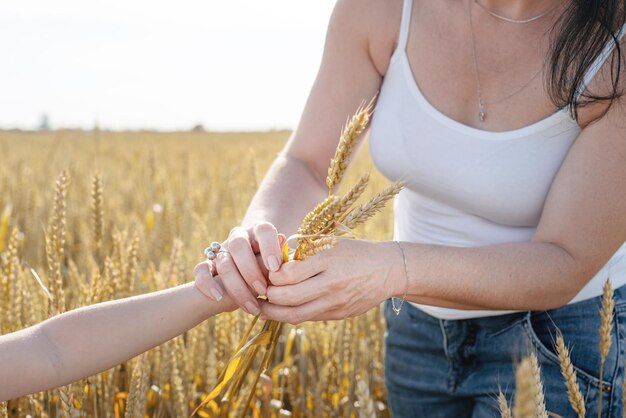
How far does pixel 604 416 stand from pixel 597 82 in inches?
26.9

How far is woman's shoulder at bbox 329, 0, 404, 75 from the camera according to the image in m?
1.63

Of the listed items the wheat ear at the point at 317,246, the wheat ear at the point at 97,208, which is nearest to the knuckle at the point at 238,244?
the wheat ear at the point at 317,246

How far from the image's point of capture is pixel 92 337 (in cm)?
107

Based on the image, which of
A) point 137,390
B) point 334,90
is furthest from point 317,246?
point 334,90

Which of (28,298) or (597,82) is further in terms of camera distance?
(28,298)

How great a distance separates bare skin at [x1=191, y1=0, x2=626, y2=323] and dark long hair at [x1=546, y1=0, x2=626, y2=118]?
0.03 metres

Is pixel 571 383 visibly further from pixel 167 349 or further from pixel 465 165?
pixel 167 349

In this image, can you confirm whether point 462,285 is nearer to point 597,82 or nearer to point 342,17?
point 597,82

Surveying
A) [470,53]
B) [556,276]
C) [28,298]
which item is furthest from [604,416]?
[28,298]

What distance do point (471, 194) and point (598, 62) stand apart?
1.22 feet

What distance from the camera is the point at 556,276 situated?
4.30 feet

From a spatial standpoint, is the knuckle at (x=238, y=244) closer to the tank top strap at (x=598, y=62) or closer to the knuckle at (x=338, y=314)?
the knuckle at (x=338, y=314)

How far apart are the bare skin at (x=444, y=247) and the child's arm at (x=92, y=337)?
0.31ft

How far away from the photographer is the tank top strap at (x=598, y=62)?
54.1 inches
